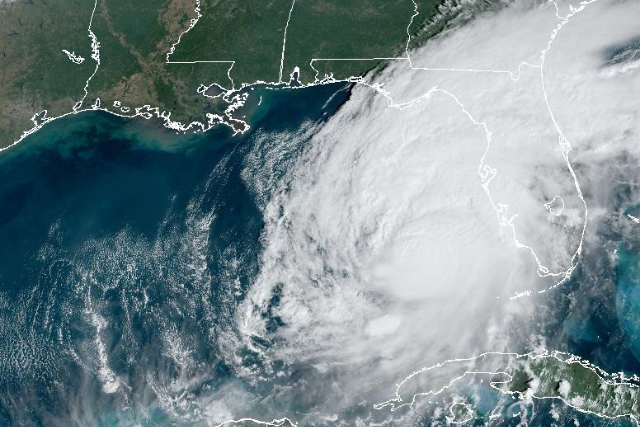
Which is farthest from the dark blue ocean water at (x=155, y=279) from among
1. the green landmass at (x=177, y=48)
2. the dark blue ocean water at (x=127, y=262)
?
the green landmass at (x=177, y=48)

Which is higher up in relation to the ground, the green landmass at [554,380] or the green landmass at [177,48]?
the green landmass at [177,48]

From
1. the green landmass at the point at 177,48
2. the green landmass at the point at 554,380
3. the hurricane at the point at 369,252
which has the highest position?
the green landmass at the point at 177,48

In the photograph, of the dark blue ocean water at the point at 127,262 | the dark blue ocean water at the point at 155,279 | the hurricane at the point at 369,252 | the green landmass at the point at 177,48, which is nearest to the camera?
the hurricane at the point at 369,252

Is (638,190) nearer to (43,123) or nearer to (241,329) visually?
(241,329)

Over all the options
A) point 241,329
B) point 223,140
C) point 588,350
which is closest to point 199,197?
point 223,140

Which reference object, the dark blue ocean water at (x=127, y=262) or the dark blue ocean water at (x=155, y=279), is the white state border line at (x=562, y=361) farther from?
the dark blue ocean water at (x=127, y=262)
